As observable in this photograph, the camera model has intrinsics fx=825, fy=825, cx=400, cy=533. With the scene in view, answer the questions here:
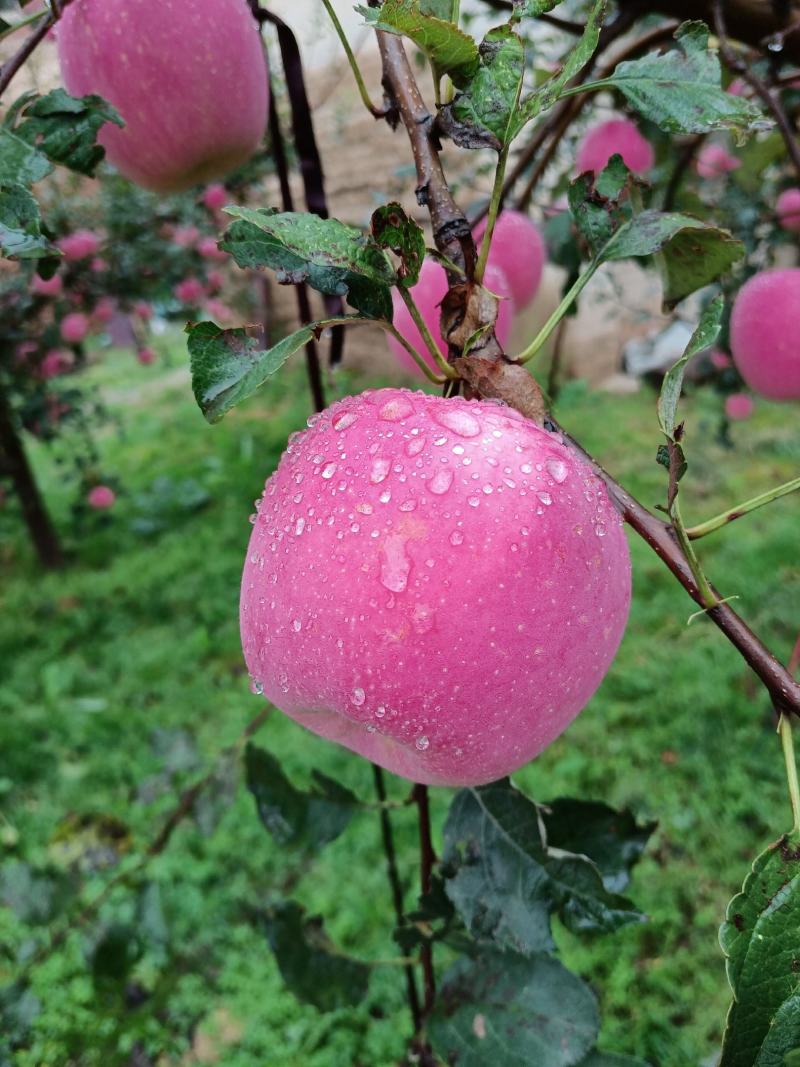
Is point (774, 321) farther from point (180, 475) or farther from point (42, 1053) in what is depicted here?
point (180, 475)

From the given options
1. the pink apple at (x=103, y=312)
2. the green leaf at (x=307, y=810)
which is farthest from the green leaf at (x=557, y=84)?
the pink apple at (x=103, y=312)

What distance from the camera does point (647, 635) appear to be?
2004 millimetres

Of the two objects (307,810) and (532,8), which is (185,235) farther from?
(532,8)

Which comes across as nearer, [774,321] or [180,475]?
[774,321]

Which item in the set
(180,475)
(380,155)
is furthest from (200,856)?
(380,155)

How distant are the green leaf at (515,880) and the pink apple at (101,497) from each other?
8.16 ft

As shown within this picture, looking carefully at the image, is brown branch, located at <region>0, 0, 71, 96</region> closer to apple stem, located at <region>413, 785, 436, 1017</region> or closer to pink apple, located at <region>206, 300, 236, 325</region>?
apple stem, located at <region>413, 785, 436, 1017</region>

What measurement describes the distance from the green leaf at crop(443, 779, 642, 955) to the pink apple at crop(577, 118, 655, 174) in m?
0.82

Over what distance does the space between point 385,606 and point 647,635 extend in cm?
178

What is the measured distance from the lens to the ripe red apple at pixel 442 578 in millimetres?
341

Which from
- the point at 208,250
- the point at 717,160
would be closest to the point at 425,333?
the point at 717,160

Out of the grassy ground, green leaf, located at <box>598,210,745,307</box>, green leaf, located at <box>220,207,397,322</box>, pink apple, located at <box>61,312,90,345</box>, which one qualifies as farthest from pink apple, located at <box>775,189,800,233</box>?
pink apple, located at <box>61,312,90,345</box>

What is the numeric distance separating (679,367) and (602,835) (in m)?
0.33

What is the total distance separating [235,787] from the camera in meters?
0.81
